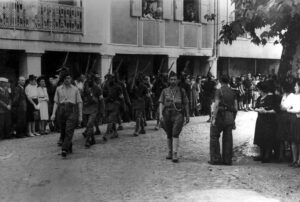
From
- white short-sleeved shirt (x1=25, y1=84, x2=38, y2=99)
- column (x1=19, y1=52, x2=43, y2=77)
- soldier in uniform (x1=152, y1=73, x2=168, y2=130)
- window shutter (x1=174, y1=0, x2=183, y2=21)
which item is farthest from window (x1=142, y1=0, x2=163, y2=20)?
white short-sleeved shirt (x1=25, y1=84, x2=38, y2=99)

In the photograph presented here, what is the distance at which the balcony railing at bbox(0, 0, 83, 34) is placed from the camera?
1650 centimetres

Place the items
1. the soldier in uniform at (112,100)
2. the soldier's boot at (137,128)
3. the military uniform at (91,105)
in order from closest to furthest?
the military uniform at (91,105) < the soldier in uniform at (112,100) < the soldier's boot at (137,128)

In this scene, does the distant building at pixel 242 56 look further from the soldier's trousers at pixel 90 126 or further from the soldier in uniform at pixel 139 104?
the soldier's trousers at pixel 90 126

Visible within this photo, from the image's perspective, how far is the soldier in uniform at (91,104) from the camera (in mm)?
11653

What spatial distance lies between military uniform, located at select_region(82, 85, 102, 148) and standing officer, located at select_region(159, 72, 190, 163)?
6.65 ft

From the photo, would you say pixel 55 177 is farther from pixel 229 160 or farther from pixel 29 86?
pixel 29 86

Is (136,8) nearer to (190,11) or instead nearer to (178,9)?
(178,9)

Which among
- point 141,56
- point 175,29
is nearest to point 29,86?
point 141,56

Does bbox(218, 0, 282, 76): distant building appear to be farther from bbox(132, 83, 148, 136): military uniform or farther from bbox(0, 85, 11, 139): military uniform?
bbox(0, 85, 11, 139): military uniform

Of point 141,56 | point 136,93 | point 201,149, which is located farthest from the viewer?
point 141,56

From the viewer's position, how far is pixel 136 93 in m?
13.9

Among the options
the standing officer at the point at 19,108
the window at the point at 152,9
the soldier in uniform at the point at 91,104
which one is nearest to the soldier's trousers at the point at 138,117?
the soldier in uniform at the point at 91,104

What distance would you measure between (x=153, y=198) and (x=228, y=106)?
3.09 meters

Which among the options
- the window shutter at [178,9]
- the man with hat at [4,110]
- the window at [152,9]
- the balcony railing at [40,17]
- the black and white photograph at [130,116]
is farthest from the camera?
the window shutter at [178,9]
